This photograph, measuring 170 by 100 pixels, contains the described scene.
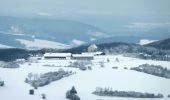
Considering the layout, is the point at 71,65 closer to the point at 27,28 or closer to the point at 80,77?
the point at 80,77

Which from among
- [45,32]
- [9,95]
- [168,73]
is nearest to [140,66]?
[168,73]

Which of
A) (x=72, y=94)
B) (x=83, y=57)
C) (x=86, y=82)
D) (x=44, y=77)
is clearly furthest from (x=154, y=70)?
(x=83, y=57)

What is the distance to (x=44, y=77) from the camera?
3903 cm

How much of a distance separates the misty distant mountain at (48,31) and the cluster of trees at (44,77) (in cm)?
6019

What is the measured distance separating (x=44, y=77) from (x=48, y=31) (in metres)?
96.8

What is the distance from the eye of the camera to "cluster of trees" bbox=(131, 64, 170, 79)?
40.8 m

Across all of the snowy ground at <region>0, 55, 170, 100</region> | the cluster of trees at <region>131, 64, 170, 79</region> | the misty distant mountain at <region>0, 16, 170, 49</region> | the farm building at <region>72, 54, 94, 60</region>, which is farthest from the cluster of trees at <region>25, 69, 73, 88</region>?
the misty distant mountain at <region>0, 16, 170, 49</region>

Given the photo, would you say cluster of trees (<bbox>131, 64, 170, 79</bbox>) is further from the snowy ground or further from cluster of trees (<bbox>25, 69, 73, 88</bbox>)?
cluster of trees (<bbox>25, 69, 73, 88</bbox>)

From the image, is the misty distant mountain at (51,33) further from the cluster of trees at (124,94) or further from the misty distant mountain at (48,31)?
the cluster of trees at (124,94)

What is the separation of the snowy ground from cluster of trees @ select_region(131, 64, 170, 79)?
78 centimetres

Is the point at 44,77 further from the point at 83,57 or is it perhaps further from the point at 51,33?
the point at 51,33

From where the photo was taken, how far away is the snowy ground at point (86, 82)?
112ft

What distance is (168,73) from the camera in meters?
41.1

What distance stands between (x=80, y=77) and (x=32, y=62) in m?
9.76
